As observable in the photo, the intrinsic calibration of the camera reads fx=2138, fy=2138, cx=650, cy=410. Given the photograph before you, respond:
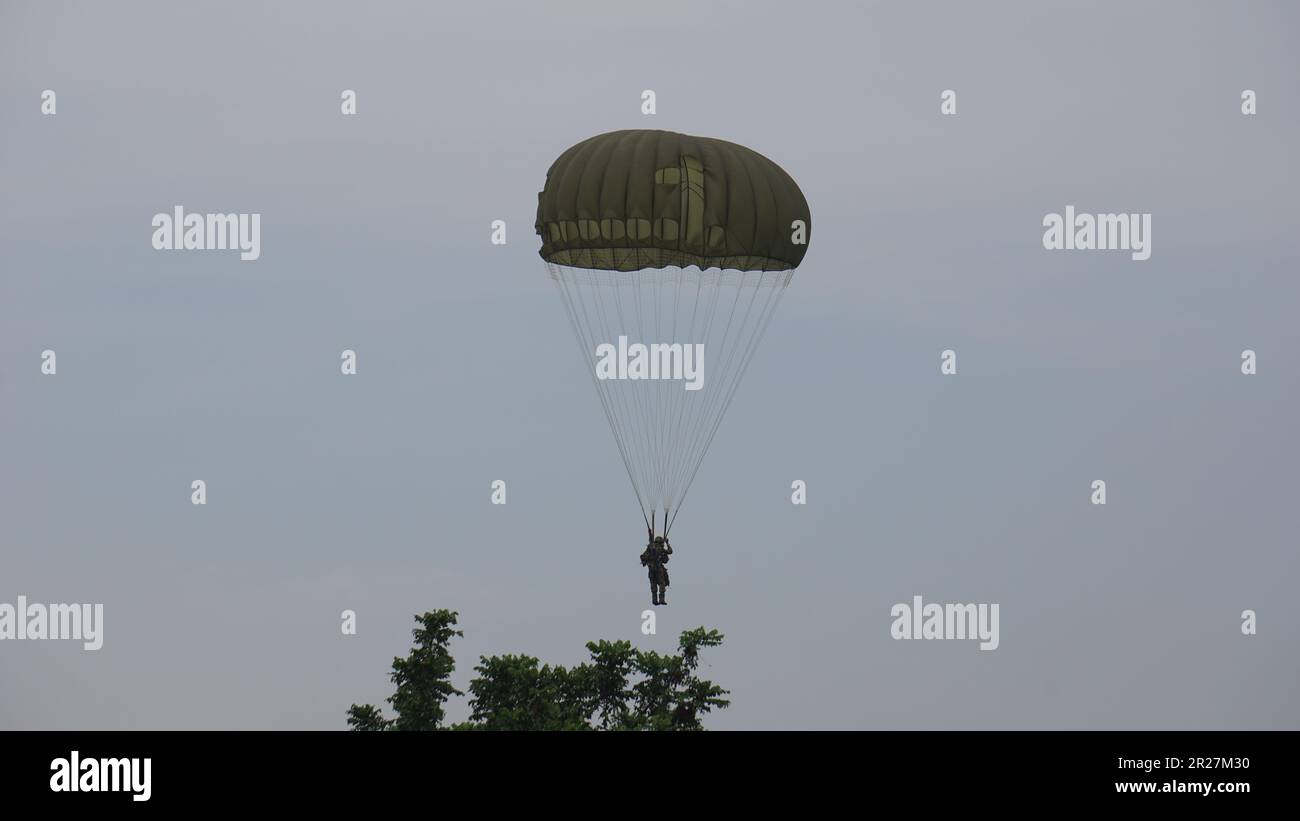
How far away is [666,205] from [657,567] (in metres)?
8.61

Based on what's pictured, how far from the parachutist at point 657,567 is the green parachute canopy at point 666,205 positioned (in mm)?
6858

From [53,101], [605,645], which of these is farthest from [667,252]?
[53,101]

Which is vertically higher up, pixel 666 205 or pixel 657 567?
pixel 666 205

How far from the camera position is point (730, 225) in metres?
51.1

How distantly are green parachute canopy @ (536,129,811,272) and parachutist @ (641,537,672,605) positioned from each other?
6.86 meters

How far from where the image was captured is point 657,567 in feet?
167

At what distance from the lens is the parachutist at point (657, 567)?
51.0 m

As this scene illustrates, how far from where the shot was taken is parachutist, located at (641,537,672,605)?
2008 inches

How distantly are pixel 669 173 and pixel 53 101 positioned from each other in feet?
58.3

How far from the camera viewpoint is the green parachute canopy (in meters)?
50.8

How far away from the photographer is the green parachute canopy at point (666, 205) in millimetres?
50750

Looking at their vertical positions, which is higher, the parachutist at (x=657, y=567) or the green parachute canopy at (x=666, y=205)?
the green parachute canopy at (x=666, y=205)

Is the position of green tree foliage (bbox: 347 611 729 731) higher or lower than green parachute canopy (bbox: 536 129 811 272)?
lower
